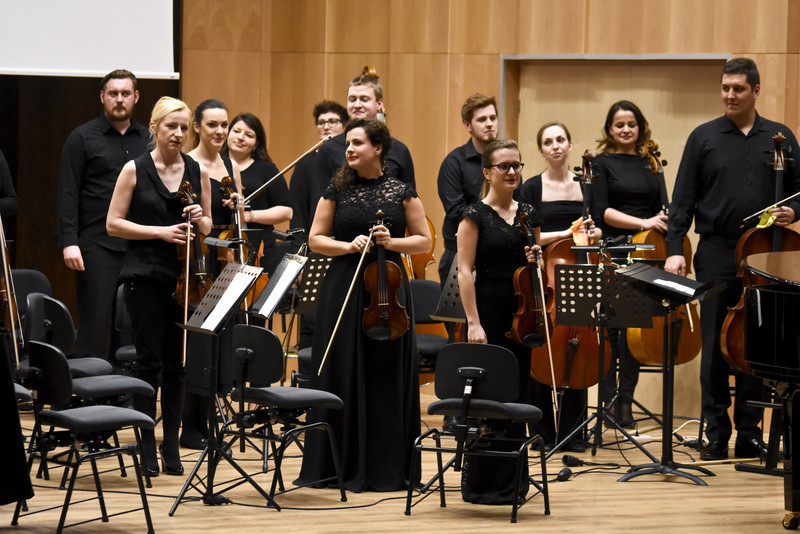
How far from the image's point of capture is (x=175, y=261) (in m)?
4.85

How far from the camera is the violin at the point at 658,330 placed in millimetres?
5820

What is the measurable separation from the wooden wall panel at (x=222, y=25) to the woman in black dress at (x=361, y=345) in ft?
10.5

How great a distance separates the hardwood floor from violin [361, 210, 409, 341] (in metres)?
0.66

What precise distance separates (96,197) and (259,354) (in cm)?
212

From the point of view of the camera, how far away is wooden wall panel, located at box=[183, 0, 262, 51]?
771cm

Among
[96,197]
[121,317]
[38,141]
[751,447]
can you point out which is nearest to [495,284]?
[751,447]

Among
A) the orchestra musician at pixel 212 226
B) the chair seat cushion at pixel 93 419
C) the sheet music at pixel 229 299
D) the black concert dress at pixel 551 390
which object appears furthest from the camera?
the black concert dress at pixel 551 390

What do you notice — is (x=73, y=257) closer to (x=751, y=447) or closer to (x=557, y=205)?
(x=557, y=205)

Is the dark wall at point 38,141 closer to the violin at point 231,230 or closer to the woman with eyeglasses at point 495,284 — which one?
the violin at point 231,230

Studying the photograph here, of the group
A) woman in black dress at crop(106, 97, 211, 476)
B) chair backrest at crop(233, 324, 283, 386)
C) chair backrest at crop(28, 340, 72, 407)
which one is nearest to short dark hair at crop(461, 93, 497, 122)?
woman in black dress at crop(106, 97, 211, 476)

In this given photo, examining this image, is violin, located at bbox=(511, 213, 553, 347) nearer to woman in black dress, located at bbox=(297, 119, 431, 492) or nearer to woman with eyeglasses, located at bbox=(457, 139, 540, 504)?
woman with eyeglasses, located at bbox=(457, 139, 540, 504)

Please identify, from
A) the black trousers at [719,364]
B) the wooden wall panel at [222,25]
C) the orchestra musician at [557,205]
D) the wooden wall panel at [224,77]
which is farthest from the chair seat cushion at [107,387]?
the wooden wall panel at [222,25]

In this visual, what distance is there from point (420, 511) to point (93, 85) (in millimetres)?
4216

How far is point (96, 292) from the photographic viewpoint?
20.1ft
